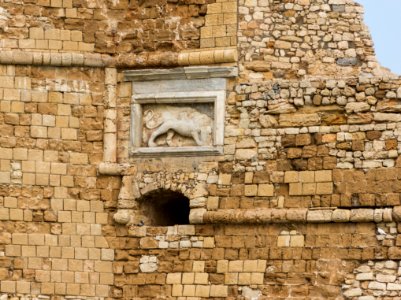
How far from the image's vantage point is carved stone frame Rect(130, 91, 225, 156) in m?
19.1

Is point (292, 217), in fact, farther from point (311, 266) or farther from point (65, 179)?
point (65, 179)

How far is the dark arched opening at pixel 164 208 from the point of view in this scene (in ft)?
63.4

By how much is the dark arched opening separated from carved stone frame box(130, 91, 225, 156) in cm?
54

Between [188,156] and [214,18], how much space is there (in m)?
1.81

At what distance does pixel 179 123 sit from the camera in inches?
757

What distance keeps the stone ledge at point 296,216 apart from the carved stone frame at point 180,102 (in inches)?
33.0

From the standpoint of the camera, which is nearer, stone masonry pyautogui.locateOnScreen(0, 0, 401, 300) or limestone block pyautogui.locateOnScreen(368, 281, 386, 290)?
limestone block pyautogui.locateOnScreen(368, 281, 386, 290)

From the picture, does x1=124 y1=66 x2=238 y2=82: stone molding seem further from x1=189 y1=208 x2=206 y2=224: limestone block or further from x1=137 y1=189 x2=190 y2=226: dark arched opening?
x1=189 y1=208 x2=206 y2=224: limestone block

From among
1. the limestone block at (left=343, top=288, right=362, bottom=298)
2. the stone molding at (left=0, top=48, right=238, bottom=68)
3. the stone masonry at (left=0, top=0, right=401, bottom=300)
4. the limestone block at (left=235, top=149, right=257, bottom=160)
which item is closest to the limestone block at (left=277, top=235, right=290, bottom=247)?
the stone masonry at (left=0, top=0, right=401, bottom=300)

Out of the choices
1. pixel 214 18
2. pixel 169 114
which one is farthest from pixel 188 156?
pixel 214 18

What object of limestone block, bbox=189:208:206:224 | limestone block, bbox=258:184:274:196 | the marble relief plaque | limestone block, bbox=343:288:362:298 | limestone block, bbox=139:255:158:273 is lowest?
limestone block, bbox=343:288:362:298

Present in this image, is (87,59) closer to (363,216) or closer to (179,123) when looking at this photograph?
(179,123)

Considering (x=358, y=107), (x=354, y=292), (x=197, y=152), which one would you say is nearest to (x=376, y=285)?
(x=354, y=292)

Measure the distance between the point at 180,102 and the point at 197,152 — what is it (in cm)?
70
